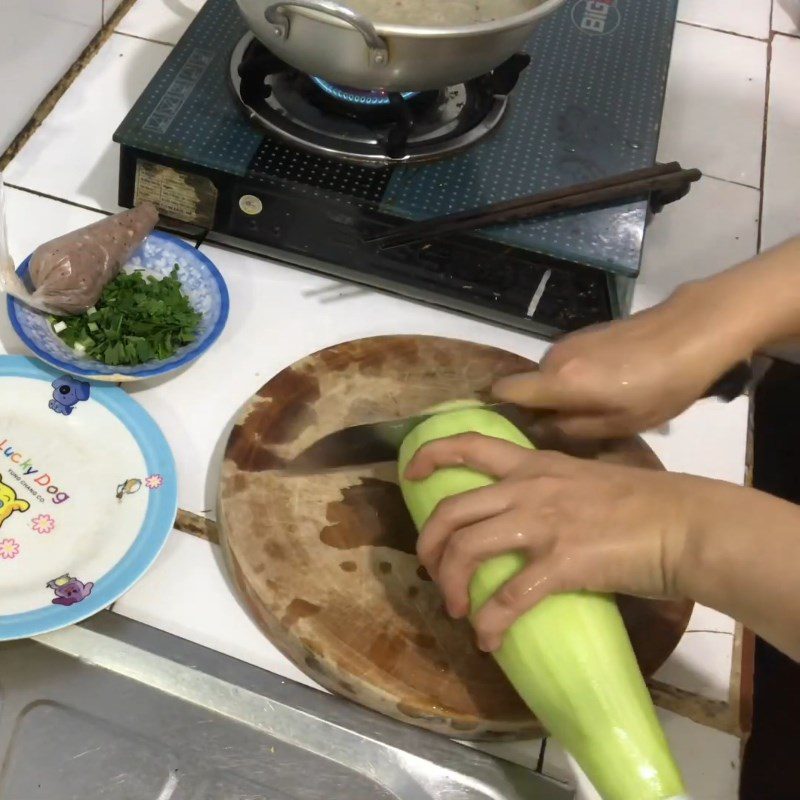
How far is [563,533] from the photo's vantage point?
56 centimetres

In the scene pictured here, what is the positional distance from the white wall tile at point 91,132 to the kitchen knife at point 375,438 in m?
0.41

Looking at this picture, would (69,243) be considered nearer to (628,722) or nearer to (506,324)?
(506,324)

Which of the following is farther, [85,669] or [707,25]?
[707,25]

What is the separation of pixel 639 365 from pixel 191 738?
17.4 inches

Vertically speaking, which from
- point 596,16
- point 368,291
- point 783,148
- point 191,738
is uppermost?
point 596,16

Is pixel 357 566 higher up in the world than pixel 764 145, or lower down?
lower down

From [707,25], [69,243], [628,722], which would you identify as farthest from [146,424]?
[707,25]

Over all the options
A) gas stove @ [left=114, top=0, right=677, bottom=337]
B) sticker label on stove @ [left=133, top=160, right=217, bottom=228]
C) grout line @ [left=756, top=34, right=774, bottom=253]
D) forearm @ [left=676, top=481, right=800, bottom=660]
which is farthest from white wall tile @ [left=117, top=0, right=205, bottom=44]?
forearm @ [left=676, top=481, right=800, bottom=660]

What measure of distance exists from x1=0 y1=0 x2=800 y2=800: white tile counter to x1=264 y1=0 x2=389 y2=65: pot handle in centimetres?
26

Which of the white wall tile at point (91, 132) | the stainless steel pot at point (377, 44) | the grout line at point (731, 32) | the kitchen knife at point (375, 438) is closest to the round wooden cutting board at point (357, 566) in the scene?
the kitchen knife at point (375, 438)

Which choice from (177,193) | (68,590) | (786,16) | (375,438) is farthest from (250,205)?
(786,16)

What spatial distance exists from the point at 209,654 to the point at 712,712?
15.8 inches

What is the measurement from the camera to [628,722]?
546 mm

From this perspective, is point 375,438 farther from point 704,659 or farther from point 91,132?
point 91,132
